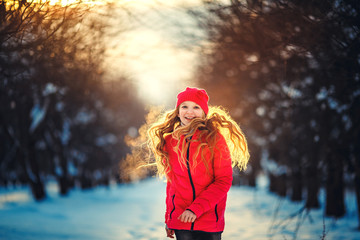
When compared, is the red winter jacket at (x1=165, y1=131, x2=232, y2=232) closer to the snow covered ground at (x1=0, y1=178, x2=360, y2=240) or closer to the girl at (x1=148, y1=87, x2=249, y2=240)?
the girl at (x1=148, y1=87, x2=249, y2=240)

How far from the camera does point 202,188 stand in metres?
2.55

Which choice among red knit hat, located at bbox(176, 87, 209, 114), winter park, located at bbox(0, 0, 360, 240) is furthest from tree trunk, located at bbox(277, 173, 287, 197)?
red knit hat, located at bbox(176, 87, 209, 114)

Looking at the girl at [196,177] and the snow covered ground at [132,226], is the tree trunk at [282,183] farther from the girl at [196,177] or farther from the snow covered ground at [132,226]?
the girl at [196,177]

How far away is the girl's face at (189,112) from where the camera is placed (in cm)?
283

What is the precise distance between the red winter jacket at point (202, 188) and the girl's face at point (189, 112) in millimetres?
245

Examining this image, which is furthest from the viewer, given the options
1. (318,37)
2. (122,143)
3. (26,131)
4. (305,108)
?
(122,143)

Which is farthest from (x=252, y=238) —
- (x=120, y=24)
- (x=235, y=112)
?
(x=235, y=112)

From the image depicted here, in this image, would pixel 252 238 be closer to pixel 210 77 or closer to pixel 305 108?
pixel 305 108

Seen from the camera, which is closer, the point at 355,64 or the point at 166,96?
Answer: the point at 355,64

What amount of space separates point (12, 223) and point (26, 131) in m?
4.72

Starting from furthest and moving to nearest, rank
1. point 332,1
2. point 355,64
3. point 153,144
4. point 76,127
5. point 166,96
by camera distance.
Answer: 1. point 166,96
2. point 76,127
3. point 355,64
4. point 332,1
5. point 153,144

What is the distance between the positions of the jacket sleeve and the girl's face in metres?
0.32

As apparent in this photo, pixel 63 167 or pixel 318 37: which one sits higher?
pixel 318 37

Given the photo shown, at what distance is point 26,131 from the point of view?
37.4ft
